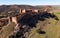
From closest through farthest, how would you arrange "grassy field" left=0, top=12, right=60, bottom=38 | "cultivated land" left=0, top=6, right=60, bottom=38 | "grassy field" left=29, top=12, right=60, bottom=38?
"grassy field" left=29, top=12, right=60, bottom=38 < "grassy field" left=0, top=12, right=60, bottom=38 < "cultivated land" left=0, top=6, right=60, bottom=38

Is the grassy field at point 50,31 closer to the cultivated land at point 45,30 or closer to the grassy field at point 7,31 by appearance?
the cultivated land at point 45,30

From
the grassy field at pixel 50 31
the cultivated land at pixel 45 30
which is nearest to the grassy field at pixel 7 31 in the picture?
the cultivated land at pixel 45 30

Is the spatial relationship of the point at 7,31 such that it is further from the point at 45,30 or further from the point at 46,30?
the point at 46,30

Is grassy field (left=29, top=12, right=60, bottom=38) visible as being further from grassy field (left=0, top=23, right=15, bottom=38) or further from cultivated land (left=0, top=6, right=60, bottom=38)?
grassy field (left=0, top=23, right=15, bottom=38)

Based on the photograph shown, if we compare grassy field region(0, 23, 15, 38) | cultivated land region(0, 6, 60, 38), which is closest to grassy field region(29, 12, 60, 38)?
cultivated land region(0, 6, 60, 38)

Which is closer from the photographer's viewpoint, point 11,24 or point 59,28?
point 59,28

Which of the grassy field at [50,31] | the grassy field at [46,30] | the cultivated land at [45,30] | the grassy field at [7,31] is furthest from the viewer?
the grassy field at [7,31]

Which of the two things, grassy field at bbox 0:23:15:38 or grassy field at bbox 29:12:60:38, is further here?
grassy field at bbox 0:23:15:38

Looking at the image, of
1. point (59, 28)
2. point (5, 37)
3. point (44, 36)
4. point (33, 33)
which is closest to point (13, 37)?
point (5, 37)

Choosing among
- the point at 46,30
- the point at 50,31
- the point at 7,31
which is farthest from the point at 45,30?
the point at 7,31

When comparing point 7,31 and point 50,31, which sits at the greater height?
point 50,31

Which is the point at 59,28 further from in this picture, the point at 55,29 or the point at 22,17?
the point at 22,17
